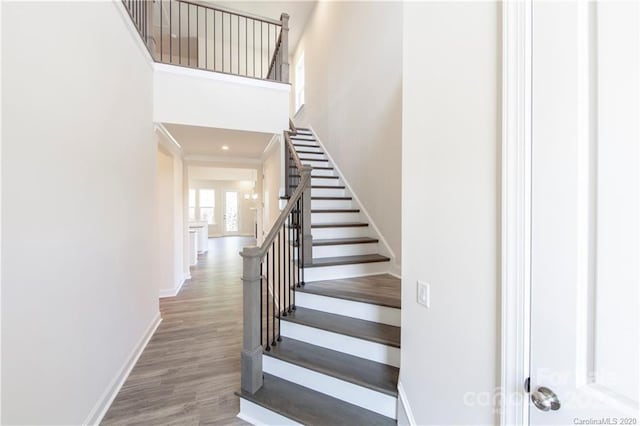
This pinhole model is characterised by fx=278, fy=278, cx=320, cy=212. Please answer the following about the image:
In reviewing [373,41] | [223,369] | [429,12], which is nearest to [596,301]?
[429,12]

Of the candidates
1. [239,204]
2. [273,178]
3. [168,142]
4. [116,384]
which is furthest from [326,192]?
[239,204]

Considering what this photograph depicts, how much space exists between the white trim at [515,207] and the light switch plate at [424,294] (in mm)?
403

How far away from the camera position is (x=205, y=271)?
20.9 feet

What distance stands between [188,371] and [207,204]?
1197cm

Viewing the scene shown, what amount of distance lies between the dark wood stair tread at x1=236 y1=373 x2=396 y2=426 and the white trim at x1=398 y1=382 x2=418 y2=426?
207 millimetres

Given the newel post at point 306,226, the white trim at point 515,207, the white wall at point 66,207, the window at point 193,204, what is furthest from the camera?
the window at point 193,204

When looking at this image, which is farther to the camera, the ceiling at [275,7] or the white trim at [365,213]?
the ceiling at [275,7]

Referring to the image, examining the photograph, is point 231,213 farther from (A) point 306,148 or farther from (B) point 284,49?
(B) point 284,49

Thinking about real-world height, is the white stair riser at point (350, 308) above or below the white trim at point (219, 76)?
below

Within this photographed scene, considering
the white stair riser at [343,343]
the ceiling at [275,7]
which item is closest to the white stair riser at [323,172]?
the white stair riser at [343,343]

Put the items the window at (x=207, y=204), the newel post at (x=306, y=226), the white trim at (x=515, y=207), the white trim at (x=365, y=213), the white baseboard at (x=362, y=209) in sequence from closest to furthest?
1. the white trim at (x=515, y=207)
2. the newel post at (x=306, y=226)
3. the white trim at (x=365, y=213)
4. the white baseboard at (x=362, y=209)
5. the window at (x=207, y=204)

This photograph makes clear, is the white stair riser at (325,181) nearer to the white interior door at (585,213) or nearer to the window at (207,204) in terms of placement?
the white interior door at (585,213)

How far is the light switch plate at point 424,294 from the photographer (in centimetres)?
130

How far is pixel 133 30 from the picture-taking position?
8.18ft
